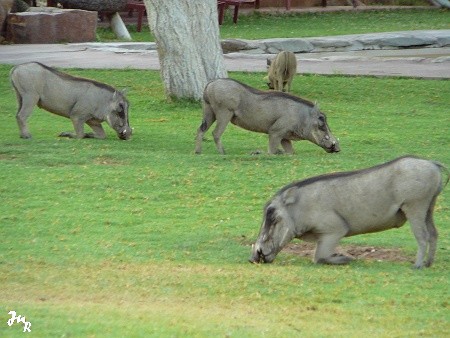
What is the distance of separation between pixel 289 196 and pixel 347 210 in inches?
19.1

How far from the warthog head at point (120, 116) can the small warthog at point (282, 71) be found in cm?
449

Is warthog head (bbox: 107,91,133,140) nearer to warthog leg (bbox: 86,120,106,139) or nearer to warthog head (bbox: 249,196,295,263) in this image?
warthog leg (bbox: 86,120,106,139)

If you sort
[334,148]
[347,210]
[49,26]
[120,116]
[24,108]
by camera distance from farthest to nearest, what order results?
[49,26], [120,116], [24,108], [334,148], [347,210]

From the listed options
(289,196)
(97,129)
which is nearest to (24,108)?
(97,129)

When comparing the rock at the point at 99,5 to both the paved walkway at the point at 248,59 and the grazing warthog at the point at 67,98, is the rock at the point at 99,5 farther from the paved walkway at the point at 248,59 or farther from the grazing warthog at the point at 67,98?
the grazing warthog at the point at 67,98

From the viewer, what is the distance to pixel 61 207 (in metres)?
11.5

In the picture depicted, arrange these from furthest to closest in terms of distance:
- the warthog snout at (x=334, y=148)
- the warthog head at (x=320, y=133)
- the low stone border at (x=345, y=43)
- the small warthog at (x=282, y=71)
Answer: the low stone border at (x=345, y=43), the small warthog at (x=282, y=71), the warthog snout at (x=334, y=148), the warthog head at (x=320, y=133)

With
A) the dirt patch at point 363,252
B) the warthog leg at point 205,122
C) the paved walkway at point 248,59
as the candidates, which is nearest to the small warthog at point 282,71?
the paved walkway at point 248,59

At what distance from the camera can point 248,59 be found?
24422 millimetres

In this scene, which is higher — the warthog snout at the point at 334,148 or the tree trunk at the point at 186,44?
the tree trunk at the point at 186,44

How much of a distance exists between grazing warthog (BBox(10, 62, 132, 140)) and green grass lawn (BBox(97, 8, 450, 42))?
13145 millimetres

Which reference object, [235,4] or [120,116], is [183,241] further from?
[235,4]

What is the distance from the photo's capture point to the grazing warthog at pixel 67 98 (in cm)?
1520

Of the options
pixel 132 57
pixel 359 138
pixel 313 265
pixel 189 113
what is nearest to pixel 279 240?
pixel 313 265
